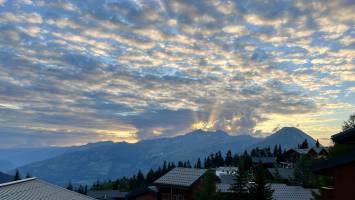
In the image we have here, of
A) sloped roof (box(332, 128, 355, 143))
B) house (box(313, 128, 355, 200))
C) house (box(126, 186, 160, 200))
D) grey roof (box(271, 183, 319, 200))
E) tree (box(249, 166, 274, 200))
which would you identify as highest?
sloped roof (box(332, 128, 355, 143))

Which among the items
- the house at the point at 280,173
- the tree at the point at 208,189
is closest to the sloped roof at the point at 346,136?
the tree at the point at 208,189

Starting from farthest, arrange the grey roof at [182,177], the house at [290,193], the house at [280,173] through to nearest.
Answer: the house at [280,173]
the grey roof at [182,177]
the house at [290,193]

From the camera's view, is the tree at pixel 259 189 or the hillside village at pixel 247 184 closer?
the hillside village at pixel 247 184

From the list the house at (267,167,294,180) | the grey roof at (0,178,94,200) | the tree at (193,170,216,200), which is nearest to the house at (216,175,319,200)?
the tree at (193,170,216,200)

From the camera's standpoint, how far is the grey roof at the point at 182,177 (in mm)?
58188

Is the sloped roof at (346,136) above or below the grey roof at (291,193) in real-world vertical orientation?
above

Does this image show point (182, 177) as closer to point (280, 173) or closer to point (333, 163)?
point (333, 163)

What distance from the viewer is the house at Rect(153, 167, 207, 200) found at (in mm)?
57562

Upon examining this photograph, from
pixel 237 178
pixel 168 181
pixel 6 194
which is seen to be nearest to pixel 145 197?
pixel 168 181

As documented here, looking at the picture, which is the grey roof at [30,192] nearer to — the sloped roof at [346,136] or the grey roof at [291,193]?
→ the sloped roof at [346,136]

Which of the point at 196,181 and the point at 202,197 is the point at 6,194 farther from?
the point at 196,181

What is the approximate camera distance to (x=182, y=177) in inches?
2367

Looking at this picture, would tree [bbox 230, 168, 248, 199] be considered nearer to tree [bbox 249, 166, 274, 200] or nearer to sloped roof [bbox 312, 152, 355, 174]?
tree [bbox 249, 166, 274, 200]

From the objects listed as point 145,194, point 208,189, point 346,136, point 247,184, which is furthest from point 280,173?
point 346,136
